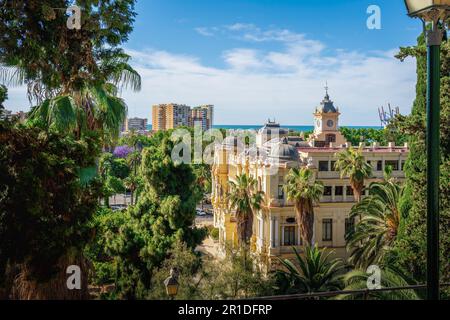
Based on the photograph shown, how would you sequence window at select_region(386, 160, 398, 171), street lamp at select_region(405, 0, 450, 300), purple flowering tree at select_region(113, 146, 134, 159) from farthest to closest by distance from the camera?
purple flowering tree at select_region(113, 146, 134, 159), window at select_region(386, 160, 398, 171), street lamp at select_region(405, 0, 450, 300)

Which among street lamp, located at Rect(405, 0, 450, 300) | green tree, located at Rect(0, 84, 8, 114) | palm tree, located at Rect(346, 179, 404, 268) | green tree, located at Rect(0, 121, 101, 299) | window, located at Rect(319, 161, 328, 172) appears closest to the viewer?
street lamp, located at Rect(405, 0, 450, 300)

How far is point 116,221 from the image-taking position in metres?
23.2

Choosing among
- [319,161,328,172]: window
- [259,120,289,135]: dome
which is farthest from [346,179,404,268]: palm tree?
[259,120,289,135]: dome

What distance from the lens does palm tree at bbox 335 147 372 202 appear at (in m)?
29.3

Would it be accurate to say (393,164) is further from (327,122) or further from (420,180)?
(327,122)

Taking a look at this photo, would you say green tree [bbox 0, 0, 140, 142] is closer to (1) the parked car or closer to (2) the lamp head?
(2) the lamp head

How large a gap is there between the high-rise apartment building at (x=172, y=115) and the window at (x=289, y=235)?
310 ft

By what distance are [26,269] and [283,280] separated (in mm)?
13155

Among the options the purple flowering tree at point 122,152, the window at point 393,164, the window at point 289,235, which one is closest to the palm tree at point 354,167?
the window at point 289,235

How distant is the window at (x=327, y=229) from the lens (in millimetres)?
31812

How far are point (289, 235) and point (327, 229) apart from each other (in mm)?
3026

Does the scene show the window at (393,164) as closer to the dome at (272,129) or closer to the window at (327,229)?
the window at (327,229)

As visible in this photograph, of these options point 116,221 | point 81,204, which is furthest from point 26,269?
point 116,221

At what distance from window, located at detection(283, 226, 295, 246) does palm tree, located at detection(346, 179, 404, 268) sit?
26.3 ft
